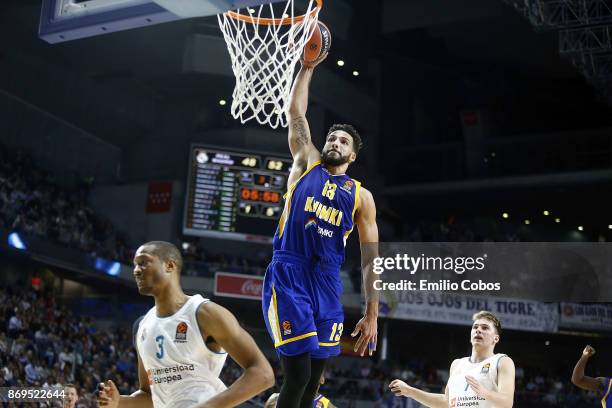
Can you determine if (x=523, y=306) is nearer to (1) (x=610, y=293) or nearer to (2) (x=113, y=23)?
(1) (x=610, y=293)

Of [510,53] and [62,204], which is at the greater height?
[510,53]

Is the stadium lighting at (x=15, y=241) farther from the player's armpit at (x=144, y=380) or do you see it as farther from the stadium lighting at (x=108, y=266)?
the player's armpit at (x=144, y=380)

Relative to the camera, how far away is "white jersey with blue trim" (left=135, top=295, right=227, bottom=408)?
3.87 meters

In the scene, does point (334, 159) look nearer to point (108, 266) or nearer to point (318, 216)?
point (318, 216)

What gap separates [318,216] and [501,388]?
87.8 inches

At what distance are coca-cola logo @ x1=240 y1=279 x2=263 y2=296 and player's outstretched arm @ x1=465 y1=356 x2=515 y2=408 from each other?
15.9 meters

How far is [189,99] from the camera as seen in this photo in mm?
26812

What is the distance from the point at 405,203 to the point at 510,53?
570 cm

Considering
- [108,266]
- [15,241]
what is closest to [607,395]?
[15,241]

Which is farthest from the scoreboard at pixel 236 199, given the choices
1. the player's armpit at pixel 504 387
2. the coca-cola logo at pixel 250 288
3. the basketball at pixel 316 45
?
the basketball at pixel 316 45

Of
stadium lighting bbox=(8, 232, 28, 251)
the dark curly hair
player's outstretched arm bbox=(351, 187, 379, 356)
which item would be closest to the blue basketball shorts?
player's outstretched arm bbox=(351, 187, 379, 356)

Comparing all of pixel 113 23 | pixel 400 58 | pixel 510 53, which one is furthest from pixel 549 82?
pixel 113 23

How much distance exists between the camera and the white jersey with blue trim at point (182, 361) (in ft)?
12.7

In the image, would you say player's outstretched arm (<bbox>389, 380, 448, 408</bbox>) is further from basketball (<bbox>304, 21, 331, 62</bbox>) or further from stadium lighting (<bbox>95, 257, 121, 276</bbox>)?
stadium lighting (<bbox>95, 257, 121, 276</bbox>)
